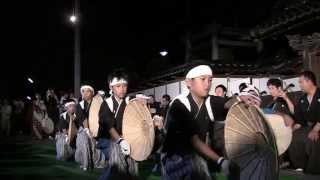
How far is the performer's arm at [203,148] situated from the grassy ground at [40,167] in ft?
15.7

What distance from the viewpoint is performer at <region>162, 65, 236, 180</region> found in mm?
5168

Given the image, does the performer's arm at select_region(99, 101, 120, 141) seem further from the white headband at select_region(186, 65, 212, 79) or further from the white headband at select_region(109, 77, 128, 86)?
the white headband at select_region(186, 65, 212, 79)

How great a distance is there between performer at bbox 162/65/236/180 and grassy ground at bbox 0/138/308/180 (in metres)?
4.59

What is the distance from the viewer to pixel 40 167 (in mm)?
13055

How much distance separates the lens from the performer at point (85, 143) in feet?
38.4

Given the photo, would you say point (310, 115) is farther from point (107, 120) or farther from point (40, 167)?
point (40, 167)

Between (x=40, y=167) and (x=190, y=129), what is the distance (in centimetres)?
864

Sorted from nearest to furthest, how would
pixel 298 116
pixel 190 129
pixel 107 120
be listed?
pixel 190 129
pixel 107 120
pixel 298 116

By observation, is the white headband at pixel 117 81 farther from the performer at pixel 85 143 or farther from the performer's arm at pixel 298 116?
the performer at pixel 85 143

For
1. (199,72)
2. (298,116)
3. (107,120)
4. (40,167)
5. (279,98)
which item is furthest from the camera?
(40,167)

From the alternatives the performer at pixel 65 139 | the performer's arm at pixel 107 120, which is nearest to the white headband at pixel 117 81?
the performer's arm at pixel 107 120

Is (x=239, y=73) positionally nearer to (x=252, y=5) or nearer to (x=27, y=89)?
(x=252, y=5)

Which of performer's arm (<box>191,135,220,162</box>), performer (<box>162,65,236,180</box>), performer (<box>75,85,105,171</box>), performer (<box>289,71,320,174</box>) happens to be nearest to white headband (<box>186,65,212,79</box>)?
performer (<box>162,65,236,180</box>)

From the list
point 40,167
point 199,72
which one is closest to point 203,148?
point 199,72
